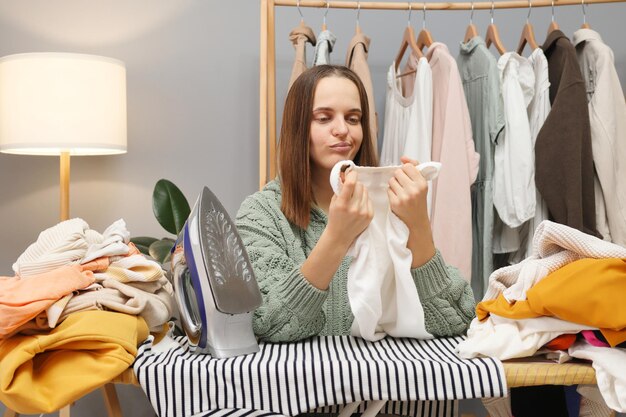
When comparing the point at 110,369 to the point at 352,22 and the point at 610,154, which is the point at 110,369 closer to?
the point at 610,154

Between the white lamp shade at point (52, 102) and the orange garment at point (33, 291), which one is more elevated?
the white lamp shade at point (52, 102)

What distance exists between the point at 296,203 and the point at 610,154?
1047mm

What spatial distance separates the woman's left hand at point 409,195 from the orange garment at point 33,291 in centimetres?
49

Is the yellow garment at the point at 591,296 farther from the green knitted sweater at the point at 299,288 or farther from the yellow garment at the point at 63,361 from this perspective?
the yellow garment at the point at 63,361

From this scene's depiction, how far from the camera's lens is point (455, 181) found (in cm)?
179

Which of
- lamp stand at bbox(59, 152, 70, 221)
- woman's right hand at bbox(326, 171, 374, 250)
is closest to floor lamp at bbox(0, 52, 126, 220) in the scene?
lamp stand at bbox(59, 152, 70, 221)

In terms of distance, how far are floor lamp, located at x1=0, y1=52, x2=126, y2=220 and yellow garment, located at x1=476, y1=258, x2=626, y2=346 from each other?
1377 mm

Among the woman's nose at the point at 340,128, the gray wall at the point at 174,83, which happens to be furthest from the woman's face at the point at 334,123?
the gray wall at the point at 174,83

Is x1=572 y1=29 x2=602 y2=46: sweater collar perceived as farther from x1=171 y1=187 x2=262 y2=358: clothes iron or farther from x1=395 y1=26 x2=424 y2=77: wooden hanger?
x1=171 y1=187 x2=262 y2=358: clothes iron

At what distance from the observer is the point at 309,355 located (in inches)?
35.7

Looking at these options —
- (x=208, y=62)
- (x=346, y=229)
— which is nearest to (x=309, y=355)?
(x=346, y=229)

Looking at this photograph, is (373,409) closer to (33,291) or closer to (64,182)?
(33,291)

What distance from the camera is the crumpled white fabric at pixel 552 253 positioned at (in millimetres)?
884

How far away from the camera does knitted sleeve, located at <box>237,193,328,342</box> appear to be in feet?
3.26
